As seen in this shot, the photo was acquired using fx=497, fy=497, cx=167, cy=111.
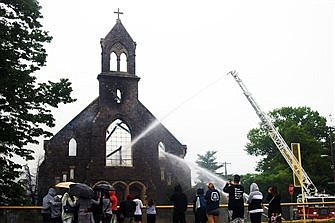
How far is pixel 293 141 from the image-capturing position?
6656cm

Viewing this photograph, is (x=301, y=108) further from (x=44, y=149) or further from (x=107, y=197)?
(x=107, y=197)

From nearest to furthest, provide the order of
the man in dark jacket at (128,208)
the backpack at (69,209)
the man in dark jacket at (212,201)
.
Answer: the backpack at (69,209) → the man in dark jacket at (212,201) → the man in dark jacket at (128,208)

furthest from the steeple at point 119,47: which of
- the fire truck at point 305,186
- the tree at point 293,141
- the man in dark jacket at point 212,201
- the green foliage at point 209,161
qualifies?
the green foliage at point 209,161

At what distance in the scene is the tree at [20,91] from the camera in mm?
19828

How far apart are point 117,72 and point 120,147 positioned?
7.11 metres

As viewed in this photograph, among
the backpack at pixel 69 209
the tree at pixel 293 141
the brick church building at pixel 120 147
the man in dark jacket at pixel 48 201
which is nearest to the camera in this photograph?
the backpack at pixel 69 209

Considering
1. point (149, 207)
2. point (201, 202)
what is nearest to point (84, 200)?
point (201, 202)

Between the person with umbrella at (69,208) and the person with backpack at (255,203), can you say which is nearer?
the person with umbrella at (69,208)

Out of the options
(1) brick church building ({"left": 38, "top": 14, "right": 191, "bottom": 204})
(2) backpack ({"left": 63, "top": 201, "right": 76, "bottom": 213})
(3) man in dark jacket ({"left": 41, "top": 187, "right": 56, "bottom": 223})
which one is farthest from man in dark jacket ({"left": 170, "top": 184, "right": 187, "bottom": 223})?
(1) brick church building ({"left": 38, "top": 14, "right": 191, "bottom": 204})

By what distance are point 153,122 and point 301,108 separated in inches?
1478

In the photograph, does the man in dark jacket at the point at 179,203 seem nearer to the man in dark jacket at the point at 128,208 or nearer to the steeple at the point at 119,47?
the man in dark jacket at the point at 128,208

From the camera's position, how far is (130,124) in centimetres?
4525

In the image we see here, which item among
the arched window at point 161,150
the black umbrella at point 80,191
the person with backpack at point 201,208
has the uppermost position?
the arched window at point 161,150

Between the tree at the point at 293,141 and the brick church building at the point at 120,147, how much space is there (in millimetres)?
17375
